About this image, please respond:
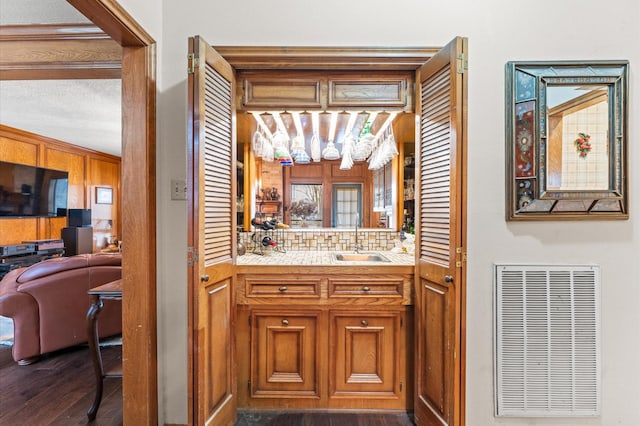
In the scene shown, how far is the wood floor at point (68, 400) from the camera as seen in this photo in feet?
5.48

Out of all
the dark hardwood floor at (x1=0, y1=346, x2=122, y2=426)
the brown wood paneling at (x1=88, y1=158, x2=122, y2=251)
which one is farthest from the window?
the brown wood paneling at (x1=88, y1=158, x2=122, y2=251)

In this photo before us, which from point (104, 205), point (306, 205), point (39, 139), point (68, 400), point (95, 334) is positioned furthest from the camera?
point (104, 205)

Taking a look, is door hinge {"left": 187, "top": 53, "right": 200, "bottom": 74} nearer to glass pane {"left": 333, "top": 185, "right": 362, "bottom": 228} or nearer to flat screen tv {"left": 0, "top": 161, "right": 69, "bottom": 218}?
glass pane {"left": 333, "top": 185, "right": 362, "bottom": 228}

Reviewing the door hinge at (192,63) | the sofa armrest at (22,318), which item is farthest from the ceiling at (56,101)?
the sofa armrest at (22,318)

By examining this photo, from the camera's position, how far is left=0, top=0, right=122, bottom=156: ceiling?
1566mm

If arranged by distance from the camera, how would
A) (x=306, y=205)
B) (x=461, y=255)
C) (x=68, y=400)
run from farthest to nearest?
(x=306, y=205) → (x=68, y=400) → (x=461, y=255)

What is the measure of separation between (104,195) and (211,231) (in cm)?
596

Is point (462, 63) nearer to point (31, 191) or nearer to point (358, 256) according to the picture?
point (358, 256)

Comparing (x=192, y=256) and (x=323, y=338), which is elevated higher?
(x=192, y=256)

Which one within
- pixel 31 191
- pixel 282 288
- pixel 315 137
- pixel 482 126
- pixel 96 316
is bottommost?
pixel 96 316

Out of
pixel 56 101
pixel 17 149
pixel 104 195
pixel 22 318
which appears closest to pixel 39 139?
pixel 17 149

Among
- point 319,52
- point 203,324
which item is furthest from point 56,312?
point 319,52

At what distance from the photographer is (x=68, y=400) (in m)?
1.89

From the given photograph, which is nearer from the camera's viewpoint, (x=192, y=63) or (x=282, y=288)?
(x=192, y=63)
